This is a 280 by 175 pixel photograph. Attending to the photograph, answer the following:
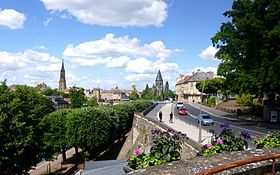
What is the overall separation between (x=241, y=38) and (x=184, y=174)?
4004cm

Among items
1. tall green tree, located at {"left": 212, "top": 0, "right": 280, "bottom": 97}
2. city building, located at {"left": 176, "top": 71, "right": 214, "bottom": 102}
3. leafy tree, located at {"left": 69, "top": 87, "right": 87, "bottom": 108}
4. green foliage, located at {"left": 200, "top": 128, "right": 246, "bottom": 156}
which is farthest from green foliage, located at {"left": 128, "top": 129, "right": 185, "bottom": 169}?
city building, located at {"left": 176, "top": 71, "right": 214, "bottom": 102}

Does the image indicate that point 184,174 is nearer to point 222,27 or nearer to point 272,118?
point 222,27

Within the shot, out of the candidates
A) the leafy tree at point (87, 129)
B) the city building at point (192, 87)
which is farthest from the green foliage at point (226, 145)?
the city building at point (192, 87)

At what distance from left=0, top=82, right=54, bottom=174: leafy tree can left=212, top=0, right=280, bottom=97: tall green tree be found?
20.1 meters

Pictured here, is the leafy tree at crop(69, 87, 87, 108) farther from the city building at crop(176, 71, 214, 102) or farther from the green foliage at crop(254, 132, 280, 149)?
the green foliage at crop(254, 132, 280, 149)

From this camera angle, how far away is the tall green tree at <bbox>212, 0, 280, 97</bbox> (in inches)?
1554

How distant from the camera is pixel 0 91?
1404 inches

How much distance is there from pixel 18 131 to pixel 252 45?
78.3 feet

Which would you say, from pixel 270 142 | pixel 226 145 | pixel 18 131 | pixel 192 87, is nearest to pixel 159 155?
pixel 226 145

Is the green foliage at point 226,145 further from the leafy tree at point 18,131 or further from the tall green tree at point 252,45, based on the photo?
the tall green tree at point 252,45

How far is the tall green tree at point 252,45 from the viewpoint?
39472 mm

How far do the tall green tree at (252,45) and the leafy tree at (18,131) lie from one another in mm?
20093

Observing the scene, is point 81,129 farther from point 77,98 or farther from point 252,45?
point 77,98

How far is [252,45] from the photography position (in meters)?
43.1
